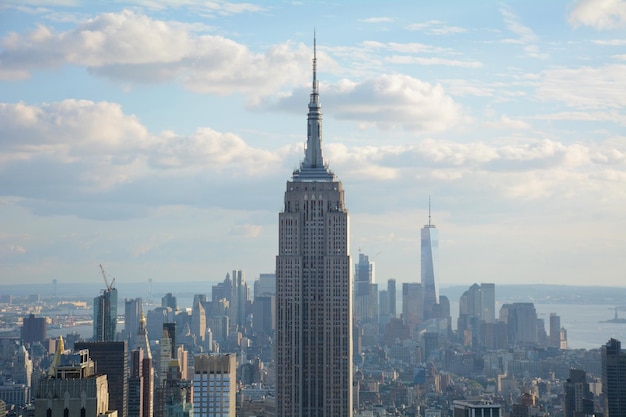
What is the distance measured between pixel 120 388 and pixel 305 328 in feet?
55.7

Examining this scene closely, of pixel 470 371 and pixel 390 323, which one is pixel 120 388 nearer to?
pixel 470 371

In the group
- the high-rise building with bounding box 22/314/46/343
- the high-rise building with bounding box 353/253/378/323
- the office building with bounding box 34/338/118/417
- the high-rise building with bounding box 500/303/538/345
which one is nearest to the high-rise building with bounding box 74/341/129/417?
the high-rise building with bounding box 22/314/46/343

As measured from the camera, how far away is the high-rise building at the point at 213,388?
60750mm

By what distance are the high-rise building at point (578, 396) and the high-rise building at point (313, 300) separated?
21.9 meters

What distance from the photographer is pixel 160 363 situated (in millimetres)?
84062

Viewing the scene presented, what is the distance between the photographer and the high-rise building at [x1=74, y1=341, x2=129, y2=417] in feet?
207

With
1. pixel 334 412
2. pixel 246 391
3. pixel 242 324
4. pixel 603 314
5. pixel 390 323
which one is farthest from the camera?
pixel 390 323

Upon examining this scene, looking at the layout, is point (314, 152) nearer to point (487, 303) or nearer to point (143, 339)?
point (143, 339)

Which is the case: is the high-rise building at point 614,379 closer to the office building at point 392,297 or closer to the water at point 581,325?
the water at point 581,325

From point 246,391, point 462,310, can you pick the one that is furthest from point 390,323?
point 246,391

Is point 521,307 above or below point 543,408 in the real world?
above

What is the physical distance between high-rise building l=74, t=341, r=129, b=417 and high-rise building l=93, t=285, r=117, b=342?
10.9m

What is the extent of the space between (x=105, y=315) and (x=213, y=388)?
3491 centimetres

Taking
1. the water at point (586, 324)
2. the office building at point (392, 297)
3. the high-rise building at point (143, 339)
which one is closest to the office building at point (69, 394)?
the water at point (586, 324)
